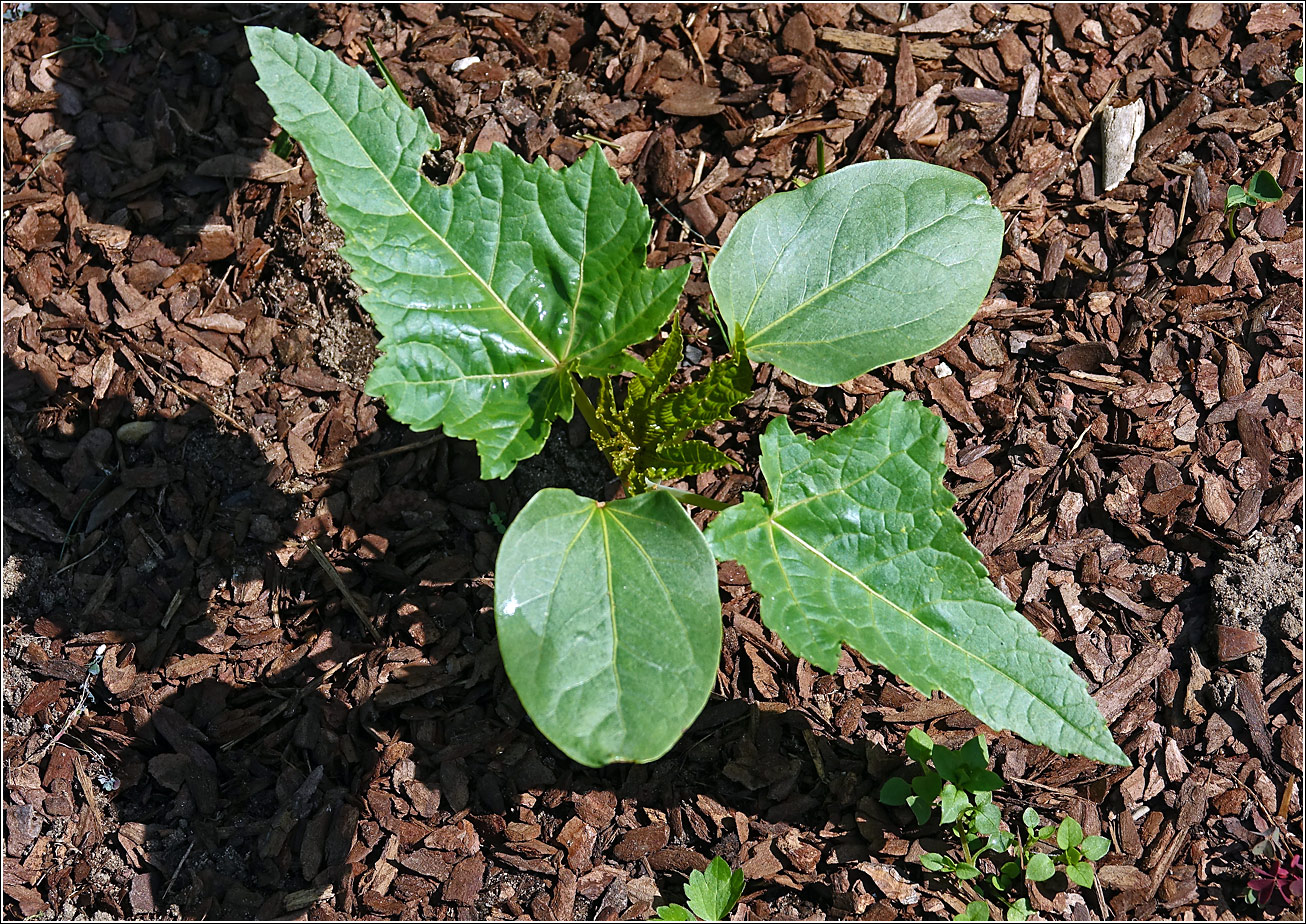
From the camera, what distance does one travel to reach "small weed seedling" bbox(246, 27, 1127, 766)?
186cm

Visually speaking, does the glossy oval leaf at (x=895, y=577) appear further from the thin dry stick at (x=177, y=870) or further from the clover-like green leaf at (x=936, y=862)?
the thin dry stick at (x=177, y=870)

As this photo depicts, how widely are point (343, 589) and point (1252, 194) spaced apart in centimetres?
277

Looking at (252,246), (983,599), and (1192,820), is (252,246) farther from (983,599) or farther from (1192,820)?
(1192,820)

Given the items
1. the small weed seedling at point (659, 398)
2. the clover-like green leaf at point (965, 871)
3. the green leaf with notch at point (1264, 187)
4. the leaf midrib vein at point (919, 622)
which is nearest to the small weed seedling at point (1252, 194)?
the green leaf with notch at point (1264, 187)

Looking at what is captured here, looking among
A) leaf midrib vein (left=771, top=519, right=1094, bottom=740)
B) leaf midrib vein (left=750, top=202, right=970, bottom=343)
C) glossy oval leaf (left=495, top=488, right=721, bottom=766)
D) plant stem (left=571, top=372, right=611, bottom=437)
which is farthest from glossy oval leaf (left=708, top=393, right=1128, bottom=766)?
plant stem (left=571, top=372, right=611, bottom=437)

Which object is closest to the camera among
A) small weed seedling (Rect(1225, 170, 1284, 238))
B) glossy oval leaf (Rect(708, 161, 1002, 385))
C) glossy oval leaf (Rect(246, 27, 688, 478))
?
glossy oval leaf (Rect(246, 27, 688, 478))

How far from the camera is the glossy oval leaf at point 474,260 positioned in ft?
6.56

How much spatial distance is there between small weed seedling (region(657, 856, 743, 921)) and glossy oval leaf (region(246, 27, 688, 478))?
1.12 metres

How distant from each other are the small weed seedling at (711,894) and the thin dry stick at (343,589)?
3.28 ft

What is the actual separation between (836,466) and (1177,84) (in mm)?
1816

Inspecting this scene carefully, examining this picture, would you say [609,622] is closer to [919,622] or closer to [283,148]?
[919,622]

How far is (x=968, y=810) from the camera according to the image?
232cm

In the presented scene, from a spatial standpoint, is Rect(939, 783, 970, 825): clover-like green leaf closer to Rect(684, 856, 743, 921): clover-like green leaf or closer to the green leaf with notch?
Rect(684, 856, 743, 921): clover-like green leaf

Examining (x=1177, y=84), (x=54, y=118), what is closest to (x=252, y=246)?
(x=54, y=118)
